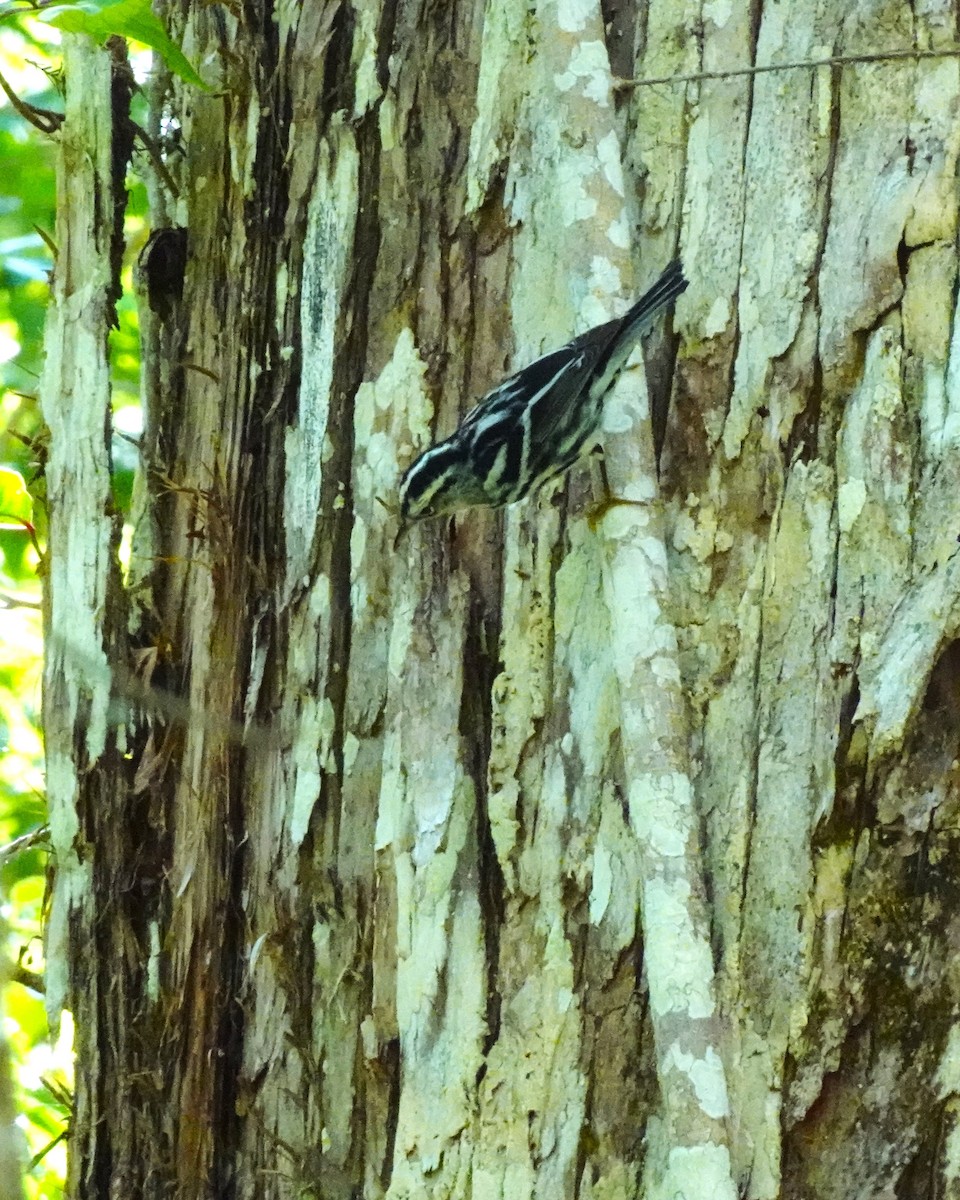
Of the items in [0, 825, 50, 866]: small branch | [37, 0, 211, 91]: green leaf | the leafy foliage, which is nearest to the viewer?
[37, 0, 211, 91]: green leaf

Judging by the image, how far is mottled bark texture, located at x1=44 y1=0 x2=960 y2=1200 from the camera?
6.79 feet

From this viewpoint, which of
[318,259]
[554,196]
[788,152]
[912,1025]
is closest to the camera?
[912,1025]

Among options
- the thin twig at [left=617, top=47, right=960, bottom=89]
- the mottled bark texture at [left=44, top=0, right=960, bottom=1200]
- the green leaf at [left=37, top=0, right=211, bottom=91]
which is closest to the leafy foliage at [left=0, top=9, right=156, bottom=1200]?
the green leaf at [left=37, top=0, right=211, bottom=91]

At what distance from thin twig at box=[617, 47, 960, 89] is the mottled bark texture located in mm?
16

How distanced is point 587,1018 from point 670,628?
67 cm

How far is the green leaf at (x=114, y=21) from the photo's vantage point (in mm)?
2348

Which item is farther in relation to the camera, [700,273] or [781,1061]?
[700,273]

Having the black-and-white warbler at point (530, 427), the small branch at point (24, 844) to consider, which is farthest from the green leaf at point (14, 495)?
the black-and-white warbler at point (530, 427)

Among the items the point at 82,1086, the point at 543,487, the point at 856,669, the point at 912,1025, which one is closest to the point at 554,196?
the point at 543,487

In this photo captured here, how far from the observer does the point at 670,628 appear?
2180 millimetres

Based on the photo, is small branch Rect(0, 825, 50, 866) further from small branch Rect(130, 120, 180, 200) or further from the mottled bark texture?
small branch Rect(130, 120, 180, 200)

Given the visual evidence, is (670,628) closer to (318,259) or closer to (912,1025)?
(912,1025)

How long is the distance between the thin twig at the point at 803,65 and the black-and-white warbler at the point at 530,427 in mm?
354

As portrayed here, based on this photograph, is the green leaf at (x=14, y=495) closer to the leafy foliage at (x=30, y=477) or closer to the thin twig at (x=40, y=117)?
the leafy foliage at (x=30, y=477)
